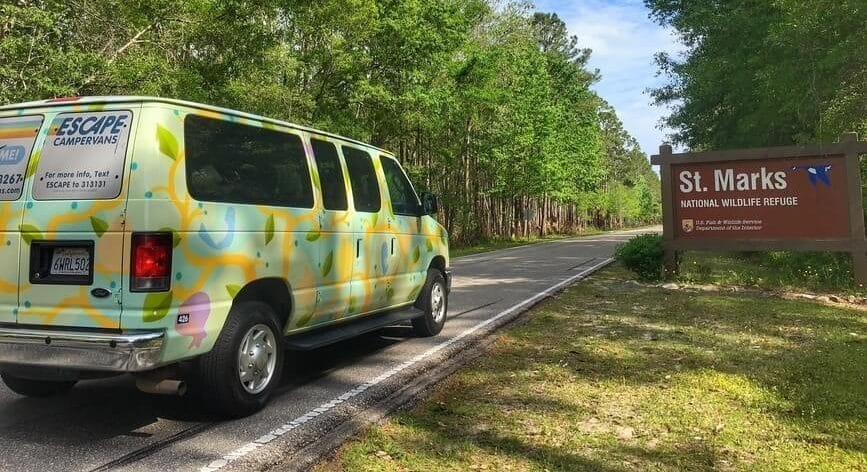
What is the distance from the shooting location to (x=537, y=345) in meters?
7.14

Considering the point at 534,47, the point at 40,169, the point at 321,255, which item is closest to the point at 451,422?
the point at 321,255

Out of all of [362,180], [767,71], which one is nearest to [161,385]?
[362,180]

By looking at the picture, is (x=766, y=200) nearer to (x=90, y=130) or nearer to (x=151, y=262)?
(x=151, y=262)

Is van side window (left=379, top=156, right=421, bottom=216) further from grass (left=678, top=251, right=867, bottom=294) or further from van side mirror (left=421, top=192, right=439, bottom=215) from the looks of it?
grass (left=678, top=251, right=867, bottom=294)

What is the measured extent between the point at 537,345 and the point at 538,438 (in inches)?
113

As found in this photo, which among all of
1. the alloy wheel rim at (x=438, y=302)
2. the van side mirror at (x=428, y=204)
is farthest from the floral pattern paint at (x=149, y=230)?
the alloy wheel rim at (x=438, y=302)

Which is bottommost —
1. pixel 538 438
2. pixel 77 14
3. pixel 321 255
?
pixel 538 438

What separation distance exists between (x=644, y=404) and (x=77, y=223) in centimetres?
432

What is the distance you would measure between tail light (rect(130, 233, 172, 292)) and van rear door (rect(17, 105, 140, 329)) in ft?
0.30

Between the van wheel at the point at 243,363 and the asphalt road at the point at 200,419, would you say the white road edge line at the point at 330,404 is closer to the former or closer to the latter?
the asphalt road at the point at 200,419

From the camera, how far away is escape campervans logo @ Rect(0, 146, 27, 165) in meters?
4.38

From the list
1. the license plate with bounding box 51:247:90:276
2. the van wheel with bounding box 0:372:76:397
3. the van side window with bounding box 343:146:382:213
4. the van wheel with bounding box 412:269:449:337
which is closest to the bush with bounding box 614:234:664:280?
the van wheel with bounding box 412:269:449:337

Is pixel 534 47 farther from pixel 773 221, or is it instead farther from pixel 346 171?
pixel 346 171

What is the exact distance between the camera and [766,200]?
12.2 m
